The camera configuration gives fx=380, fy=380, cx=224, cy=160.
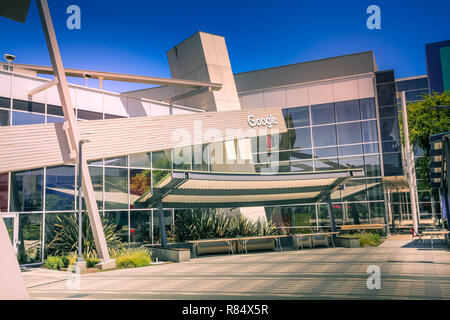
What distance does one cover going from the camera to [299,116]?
27562mm

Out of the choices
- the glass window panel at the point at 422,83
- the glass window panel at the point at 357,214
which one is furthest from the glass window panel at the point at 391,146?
the glass window panel at the point at 422,83

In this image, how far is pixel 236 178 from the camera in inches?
626

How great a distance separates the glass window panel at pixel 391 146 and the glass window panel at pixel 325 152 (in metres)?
3.27

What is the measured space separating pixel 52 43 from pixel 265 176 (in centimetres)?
1004

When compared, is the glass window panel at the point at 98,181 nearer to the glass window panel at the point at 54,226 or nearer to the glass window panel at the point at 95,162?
the glass window panel at the point at 95,162

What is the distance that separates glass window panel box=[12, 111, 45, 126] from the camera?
1642cm

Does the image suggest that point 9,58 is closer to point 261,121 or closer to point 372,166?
point 261,121

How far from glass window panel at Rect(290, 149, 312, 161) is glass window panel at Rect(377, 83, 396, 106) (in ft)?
19.2

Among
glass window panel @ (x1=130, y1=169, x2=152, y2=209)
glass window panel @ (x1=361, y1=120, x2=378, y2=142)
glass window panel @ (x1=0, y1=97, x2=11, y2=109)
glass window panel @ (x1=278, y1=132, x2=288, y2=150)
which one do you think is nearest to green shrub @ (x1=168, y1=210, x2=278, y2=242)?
glass window panel @ (x1=130, y1=169, x2=152, y2=209)

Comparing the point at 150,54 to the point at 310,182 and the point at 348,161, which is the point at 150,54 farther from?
the point at 348,161

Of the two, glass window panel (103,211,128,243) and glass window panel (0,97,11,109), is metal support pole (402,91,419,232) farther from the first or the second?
glass window panel (0,97,11,109)

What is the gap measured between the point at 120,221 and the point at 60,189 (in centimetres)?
349

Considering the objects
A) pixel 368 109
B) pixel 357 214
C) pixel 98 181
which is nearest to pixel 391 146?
pixel 368 109
